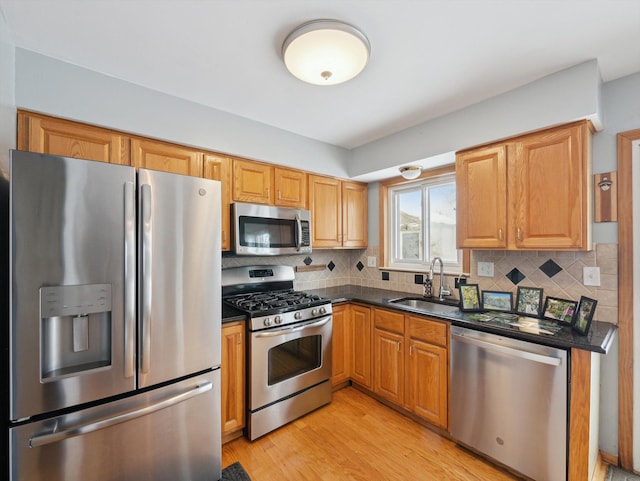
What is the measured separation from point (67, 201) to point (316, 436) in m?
2.13

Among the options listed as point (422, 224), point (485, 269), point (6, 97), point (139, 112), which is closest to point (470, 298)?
point (485, 269)

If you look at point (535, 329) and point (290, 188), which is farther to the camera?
point (290, 188)

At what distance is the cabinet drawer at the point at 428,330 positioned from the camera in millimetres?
Result: 2074

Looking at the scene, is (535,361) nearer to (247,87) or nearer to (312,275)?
(312,275)

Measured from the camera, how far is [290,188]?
8.89ft

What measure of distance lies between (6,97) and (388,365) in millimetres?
2946

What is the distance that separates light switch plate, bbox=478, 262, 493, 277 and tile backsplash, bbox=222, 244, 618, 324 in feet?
0.09

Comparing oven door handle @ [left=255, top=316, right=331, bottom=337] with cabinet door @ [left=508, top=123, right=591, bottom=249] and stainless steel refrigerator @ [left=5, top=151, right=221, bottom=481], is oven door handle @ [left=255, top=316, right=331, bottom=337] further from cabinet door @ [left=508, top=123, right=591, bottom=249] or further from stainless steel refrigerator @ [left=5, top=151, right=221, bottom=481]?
cabinet door @ [left=508, top=123, right=591, bottom=249]

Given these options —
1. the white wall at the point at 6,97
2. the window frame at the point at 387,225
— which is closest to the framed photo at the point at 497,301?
the window frame at the point at 387,225

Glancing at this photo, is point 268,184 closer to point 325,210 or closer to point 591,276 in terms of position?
point 325,210

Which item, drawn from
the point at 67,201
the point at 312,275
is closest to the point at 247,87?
the point at 67,201

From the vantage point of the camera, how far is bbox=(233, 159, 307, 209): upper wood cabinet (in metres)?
2.38

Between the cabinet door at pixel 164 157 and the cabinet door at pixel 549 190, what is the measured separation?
7.42ft

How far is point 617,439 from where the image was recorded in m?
1.80
